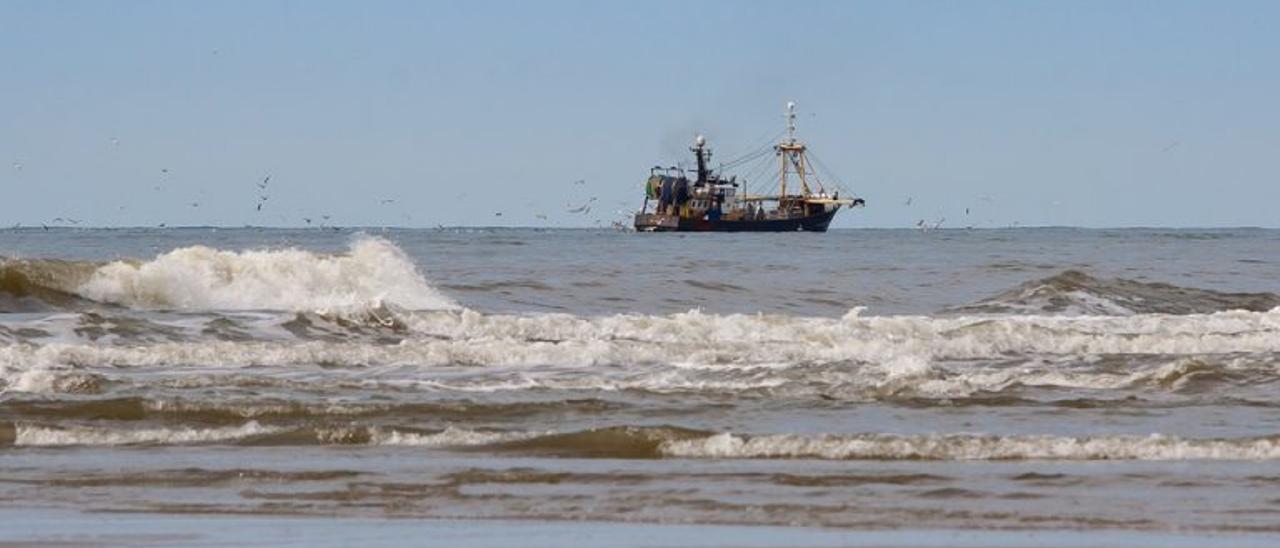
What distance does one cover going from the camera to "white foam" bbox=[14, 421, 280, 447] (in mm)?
12180

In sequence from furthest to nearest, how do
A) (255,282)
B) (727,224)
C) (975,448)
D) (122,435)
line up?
1. (727,224)
2. (255,282)
3. (122,435)
4. (975,448)

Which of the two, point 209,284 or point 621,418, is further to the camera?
point 209,284

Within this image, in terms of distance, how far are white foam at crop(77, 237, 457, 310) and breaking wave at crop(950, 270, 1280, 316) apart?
8.22 meters

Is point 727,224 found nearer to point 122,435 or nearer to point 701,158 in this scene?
point 701,158

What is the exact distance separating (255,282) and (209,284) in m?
0.70

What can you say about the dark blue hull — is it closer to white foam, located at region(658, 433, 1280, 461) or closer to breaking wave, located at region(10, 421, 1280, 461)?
breaking wave, located at region(10, 421, 1280, 461)

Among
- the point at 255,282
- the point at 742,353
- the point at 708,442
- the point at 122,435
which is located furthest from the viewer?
the point at 255,282

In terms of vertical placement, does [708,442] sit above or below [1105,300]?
above

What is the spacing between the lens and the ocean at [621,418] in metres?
9.06

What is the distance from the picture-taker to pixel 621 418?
13133mm

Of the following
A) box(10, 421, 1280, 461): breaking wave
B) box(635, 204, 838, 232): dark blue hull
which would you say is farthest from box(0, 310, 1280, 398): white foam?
box(635, 204, 838, 232): dark blue hull

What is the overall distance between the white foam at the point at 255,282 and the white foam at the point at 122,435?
12272 mm

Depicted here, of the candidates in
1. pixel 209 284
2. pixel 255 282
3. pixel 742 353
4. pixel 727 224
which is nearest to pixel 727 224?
pixel 727 224

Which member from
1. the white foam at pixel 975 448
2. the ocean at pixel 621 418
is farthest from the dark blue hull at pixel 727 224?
the white foam at pixel 975 448
